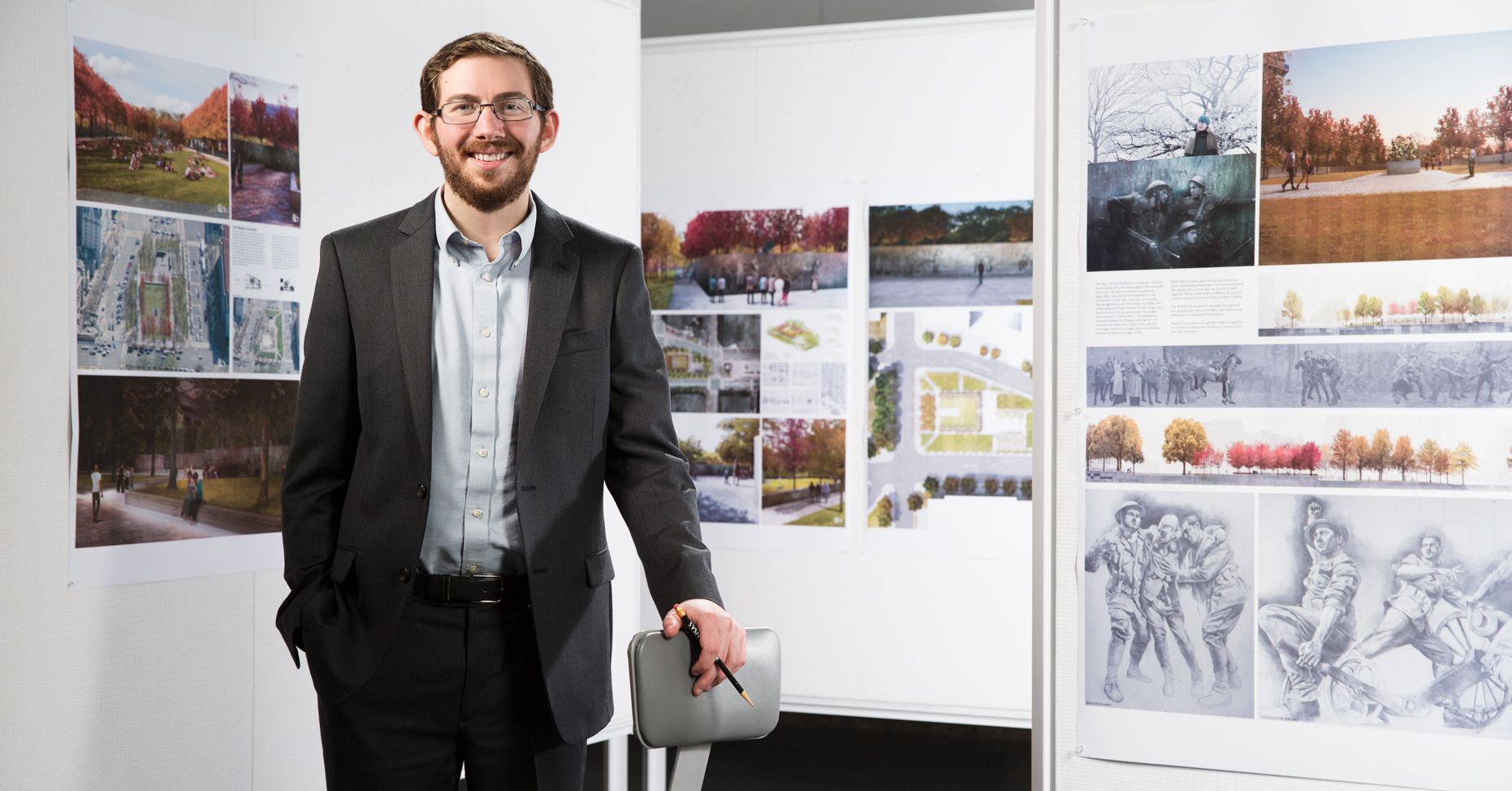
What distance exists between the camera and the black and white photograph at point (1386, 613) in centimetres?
241

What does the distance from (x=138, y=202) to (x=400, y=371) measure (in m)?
1.00

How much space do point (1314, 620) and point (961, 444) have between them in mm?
2352

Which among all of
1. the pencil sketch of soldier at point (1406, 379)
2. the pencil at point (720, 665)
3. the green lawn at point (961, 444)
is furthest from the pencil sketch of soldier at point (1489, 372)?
the green lawn at point (961, 444)

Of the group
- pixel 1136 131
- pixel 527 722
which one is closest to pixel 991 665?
pixel 1136 131

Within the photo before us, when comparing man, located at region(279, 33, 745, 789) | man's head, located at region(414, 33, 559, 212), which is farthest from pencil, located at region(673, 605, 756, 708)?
man's head, located at region(414, 33, 559, 212)

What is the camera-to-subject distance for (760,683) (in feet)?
5.18

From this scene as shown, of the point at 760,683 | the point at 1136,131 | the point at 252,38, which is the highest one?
the point at 252,38

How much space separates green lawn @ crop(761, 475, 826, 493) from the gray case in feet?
11.1

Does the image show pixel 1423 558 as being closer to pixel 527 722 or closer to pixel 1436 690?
pixel 1436 690

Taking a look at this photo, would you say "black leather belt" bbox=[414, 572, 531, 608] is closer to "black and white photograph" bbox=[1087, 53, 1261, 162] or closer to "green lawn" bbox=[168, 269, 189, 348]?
"green lawn" bbox=[168, 269, 189, 348]

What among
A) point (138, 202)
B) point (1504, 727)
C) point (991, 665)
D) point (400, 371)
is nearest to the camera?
point (400, 371)

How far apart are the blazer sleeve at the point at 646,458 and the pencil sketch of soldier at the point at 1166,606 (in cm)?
112

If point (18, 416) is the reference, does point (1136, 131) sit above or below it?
above

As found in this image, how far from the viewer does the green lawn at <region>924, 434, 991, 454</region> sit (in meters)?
4.80
